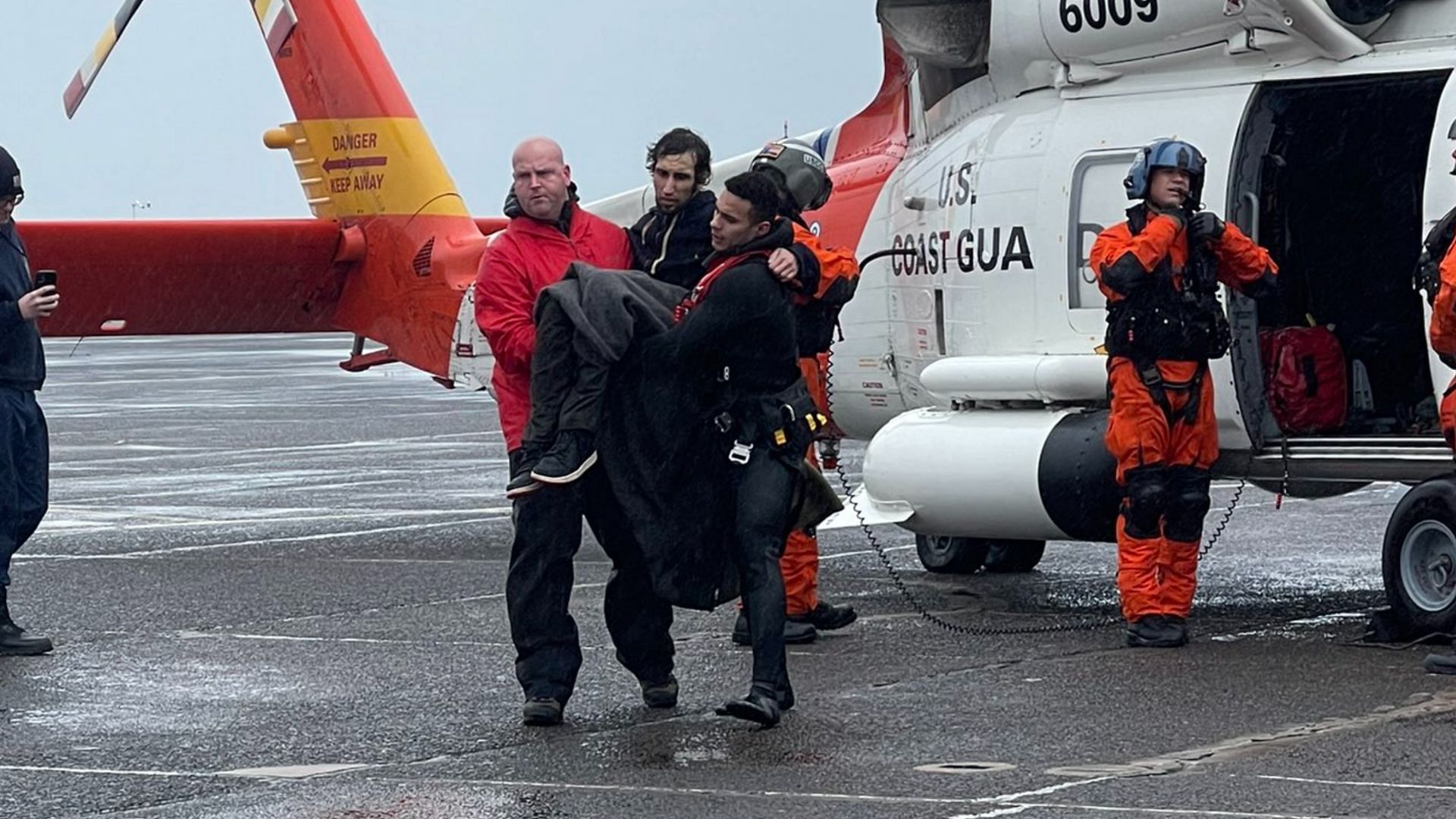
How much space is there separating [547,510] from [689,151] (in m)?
1.33

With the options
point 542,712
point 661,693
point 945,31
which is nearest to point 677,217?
point 661,693

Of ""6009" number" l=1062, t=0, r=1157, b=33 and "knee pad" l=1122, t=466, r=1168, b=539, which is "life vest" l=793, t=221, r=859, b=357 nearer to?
"knee pad" l=1122, t=466, r=1168, b=539

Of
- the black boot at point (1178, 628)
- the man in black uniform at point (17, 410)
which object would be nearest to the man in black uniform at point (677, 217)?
the black boot at point (1178, 628)

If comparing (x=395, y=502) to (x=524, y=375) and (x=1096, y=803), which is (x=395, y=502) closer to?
(x=524, y=375)

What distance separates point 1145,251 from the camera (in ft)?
26.6

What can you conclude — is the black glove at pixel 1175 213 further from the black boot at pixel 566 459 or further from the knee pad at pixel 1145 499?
the black boot at pixel 566 459

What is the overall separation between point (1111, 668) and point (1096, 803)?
2.19 metres

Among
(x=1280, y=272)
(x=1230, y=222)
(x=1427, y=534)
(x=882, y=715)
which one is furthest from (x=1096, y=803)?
(x=1280, y=272)

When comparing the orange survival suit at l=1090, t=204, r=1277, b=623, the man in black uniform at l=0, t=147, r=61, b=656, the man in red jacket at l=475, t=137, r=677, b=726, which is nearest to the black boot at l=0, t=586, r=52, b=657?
the man in black uniform at l=0, t=147, r=61, b=656

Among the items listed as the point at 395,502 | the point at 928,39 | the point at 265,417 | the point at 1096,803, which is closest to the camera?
the point at 1096,803

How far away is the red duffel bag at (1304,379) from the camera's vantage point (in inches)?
350

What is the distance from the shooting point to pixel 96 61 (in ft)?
48.3

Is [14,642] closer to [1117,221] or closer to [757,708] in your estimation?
[757,708]

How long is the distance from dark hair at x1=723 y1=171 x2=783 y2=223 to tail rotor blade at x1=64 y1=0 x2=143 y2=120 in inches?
341
